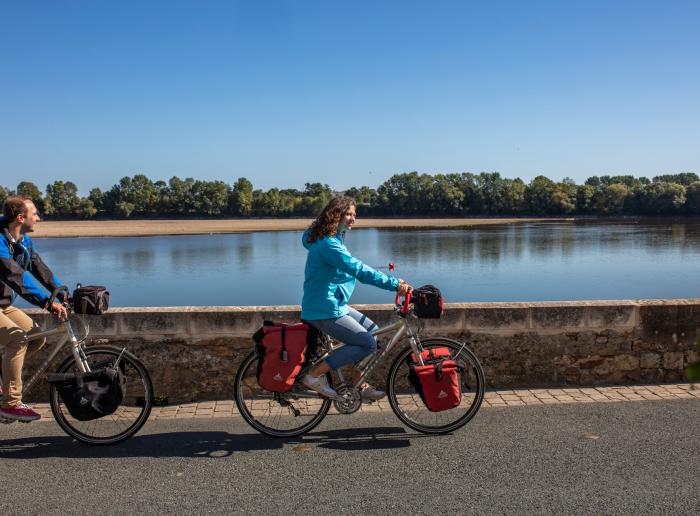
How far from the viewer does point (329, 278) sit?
4.38m

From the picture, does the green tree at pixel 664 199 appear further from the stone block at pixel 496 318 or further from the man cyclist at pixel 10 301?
the man cyclist at pixel 10 301

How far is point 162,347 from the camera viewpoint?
556 cm

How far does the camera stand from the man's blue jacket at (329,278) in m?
4.24

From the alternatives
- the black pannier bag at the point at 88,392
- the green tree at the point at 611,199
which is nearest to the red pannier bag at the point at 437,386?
the black pannier bag at the point at 88,392

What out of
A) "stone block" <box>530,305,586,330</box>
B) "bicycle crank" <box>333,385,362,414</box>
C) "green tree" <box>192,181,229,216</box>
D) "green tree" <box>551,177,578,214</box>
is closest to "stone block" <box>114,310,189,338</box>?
"bicycle crank" <box>333,385,362,414</box>

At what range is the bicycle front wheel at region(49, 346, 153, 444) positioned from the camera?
14.5 feet

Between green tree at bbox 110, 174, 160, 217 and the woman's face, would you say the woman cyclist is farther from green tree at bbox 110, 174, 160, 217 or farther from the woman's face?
green tree at bbox 110, 174, 160, 217

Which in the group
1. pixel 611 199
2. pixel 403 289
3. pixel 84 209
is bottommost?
pixel 403 289

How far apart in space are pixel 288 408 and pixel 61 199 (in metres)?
171

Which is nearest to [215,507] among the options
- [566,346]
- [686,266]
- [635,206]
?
[566,346]

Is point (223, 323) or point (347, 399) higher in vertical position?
point (223, 323)

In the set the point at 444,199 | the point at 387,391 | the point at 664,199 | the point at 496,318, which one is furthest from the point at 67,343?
the point at 444,199

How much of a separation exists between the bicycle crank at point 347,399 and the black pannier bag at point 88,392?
156 cm

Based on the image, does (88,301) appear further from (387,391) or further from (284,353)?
(387,391)
